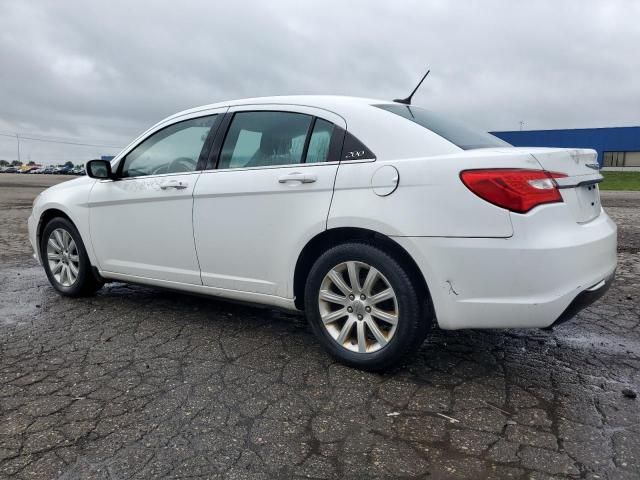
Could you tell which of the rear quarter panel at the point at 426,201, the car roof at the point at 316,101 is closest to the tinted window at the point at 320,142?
the car roof at the point at 316,101

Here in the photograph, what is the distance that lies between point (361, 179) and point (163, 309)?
7.82 feet

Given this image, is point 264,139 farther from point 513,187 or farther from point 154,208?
point 513,187

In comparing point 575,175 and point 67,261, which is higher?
point 575,175

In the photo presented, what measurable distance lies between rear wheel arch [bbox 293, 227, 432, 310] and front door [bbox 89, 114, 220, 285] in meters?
0.89

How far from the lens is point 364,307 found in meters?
3.11

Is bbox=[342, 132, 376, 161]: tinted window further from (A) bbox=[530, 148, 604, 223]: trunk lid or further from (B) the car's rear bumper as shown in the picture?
(A) bbox=[530, 148, 604, 223]: trunk lid

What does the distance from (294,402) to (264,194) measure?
4.36 ft

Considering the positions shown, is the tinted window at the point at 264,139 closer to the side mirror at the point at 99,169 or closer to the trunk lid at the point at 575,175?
the side mirror at the point at 99,169

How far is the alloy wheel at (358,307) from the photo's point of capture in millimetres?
3041

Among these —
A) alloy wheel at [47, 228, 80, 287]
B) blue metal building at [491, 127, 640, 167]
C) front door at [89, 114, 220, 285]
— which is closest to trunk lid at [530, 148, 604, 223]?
front door at [89, 114, 220, 285]

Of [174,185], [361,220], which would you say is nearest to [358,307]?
[361,220]

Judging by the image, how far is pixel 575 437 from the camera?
7.99ft

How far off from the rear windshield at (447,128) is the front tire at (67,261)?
305cm

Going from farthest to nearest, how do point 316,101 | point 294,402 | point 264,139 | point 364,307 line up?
point 264,139
point 316,101
point 364,307
point 294,402
